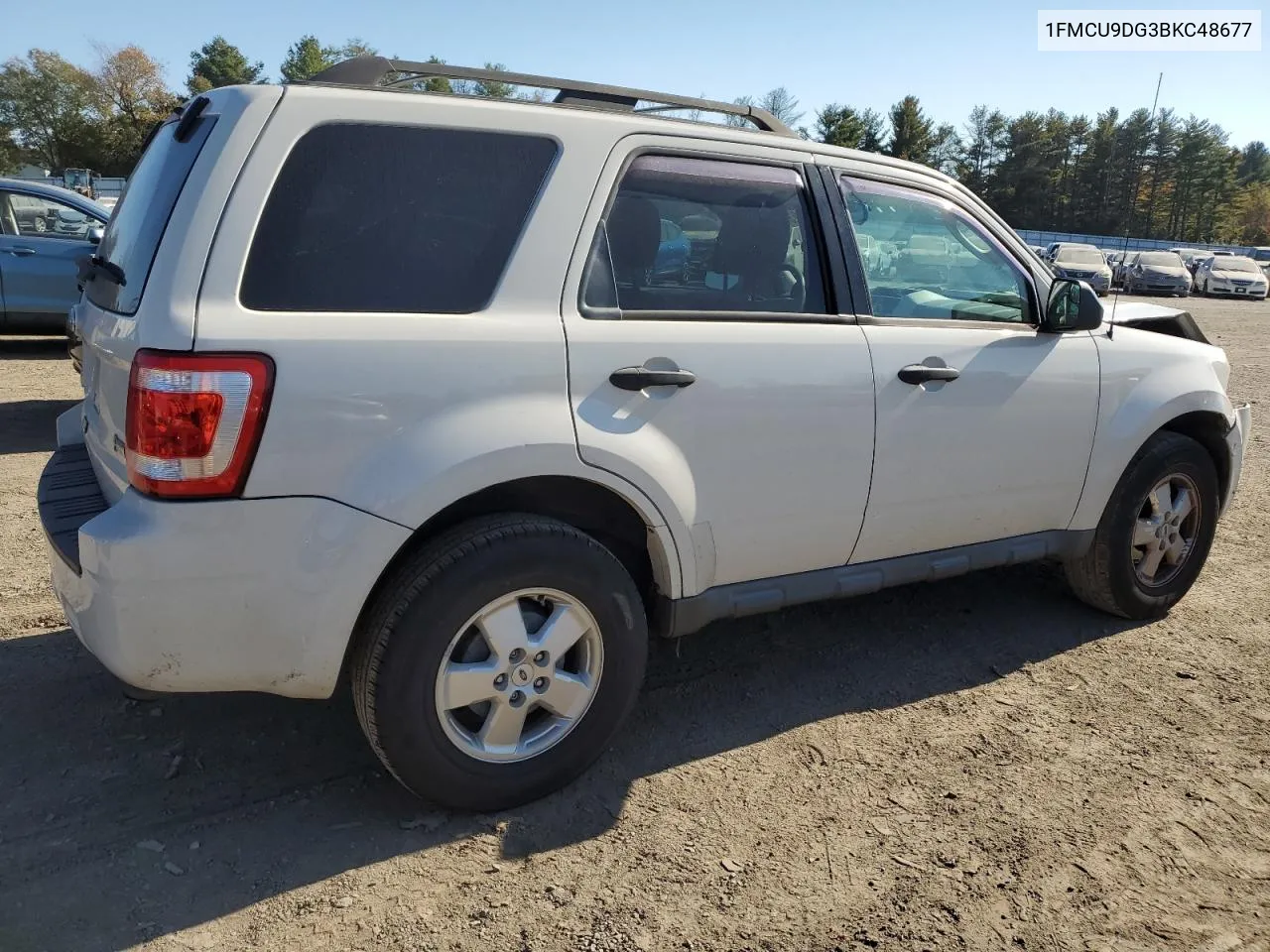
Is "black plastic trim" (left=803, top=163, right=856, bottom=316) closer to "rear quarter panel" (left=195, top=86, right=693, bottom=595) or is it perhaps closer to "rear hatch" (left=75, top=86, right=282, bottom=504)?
"rear quarter panel" (left=195, top=86, right=693, bottom=595)

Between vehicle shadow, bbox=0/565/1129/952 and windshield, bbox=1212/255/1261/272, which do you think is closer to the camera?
vehicle shadow, bbox=0/565/1129/952

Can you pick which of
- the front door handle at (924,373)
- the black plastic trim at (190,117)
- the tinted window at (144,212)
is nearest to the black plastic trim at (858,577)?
the front door handle at (924,373)

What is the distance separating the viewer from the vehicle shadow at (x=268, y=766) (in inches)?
97.0

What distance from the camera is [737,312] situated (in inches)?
121

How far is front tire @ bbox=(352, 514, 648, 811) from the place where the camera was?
8.28 feet

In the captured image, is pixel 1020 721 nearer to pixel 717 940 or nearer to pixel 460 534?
pixel 717 940

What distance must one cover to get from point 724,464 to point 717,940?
1.31m

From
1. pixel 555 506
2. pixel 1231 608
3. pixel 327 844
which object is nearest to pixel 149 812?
pixel 327 844

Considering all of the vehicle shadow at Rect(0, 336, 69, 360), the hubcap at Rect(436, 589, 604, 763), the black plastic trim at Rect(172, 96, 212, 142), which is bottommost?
the vehicle shadow at Rect(0, 336, 69, 360)

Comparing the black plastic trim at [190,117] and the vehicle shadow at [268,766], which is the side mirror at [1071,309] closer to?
the vehicle shadow at [268,766]

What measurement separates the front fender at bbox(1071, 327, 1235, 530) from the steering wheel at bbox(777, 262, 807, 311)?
144 cm

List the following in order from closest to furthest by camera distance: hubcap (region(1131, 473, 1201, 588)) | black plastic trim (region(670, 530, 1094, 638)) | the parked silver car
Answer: black plastic trim (region(670, 530, 1094, 638)) < hubcap (region(1131, 473, 1201, 588)) < the parked silver car

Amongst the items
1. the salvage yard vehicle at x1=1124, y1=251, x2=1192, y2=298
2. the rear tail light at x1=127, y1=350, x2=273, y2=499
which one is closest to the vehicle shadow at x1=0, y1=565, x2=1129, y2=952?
the rear tail light at x1=127, y1=350, x2=273, y2=499

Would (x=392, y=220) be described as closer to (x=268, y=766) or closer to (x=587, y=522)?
(x=587, y=522)
